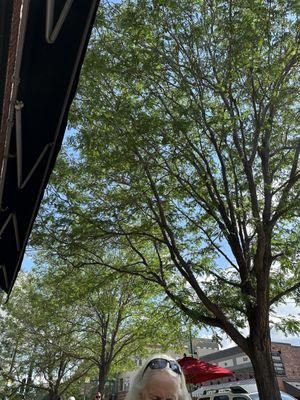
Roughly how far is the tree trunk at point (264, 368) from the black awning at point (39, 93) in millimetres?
5854

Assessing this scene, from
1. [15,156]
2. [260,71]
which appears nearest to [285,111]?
[260,71]

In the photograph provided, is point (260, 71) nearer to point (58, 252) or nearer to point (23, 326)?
point (58, 252)

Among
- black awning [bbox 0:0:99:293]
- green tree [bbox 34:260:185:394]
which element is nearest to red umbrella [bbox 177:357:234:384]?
green tree [bbox 34:260:185:394]

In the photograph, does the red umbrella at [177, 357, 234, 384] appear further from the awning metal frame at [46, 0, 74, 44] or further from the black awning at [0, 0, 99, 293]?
the awning metal frame at [46, 0, 74, 44]

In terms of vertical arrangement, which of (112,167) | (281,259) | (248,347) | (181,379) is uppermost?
(112,167)

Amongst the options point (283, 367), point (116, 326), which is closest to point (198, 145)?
point (116, 326)

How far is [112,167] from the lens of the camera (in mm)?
9289

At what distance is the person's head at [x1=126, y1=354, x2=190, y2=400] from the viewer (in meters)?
1.97

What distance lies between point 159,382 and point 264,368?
269 inches

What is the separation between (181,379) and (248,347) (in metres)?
6.93

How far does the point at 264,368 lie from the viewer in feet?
26.0

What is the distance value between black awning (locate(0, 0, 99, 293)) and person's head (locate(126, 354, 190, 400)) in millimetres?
2010

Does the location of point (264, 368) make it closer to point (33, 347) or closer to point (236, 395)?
point (236, 395)

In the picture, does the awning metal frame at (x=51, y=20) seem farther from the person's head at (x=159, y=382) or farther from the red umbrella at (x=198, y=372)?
the red umbrella at (x=198, y=372)
